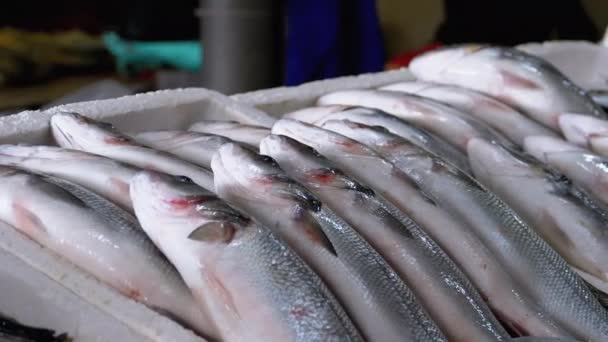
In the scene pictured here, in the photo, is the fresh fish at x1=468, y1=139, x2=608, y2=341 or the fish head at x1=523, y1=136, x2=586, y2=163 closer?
the fresh fish at x1=468, y1=139, x2=608, y2=341

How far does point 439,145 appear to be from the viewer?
1705mm

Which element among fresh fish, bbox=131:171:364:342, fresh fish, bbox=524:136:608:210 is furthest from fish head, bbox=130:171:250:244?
fresh fish, bbox=524:136:608:210

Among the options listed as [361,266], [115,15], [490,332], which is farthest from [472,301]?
[115,15]

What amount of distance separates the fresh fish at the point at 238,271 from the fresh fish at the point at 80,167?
159mm

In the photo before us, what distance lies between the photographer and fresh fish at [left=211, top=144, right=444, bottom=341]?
3.32 ft

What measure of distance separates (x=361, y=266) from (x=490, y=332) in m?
0.25

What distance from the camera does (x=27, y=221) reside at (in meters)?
1.12

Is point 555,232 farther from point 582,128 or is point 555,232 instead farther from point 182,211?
point 182,211

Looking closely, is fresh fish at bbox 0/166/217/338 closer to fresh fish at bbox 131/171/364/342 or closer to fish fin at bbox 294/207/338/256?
fresh fish at bbox 131/171/364/342

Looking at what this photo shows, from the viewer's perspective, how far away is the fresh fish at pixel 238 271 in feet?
3.05

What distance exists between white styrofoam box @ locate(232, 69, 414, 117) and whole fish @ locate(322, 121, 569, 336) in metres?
0.43

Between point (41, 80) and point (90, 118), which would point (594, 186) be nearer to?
point (90, 118)

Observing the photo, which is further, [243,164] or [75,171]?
[75,171]

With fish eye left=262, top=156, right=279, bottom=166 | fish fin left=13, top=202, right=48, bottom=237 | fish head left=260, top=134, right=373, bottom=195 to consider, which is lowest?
fish fin left=13, top=202, right=48, bottom=237
